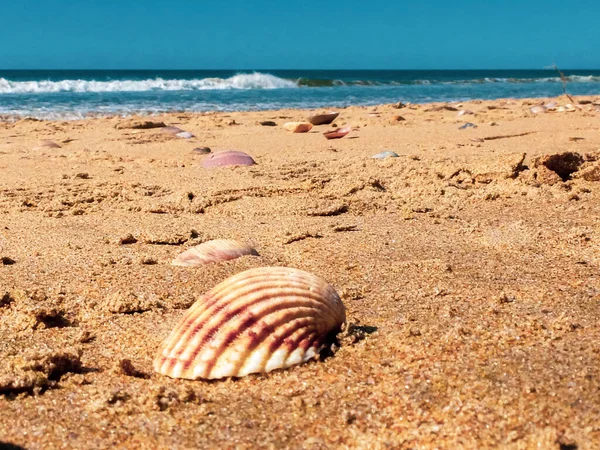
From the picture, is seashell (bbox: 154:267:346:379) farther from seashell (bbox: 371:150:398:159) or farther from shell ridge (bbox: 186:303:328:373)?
seashell (bbox: 371:150:398:159)

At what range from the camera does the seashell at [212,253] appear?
2.61 m

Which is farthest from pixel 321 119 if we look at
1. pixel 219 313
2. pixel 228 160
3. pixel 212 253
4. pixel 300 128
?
pixel 219 313

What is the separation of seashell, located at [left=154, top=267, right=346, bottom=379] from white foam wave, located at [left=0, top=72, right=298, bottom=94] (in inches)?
778

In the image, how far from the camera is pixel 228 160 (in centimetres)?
495

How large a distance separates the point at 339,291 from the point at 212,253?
0.60 meters

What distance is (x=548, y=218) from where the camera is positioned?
3.34m

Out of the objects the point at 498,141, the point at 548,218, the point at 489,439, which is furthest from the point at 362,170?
the point at 489,439

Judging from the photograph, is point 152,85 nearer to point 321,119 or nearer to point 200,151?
point 321,119

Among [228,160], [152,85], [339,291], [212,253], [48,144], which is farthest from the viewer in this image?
[152,85]

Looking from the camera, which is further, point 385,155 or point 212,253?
point 385,155

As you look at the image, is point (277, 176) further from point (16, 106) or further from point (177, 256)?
point (16, 106)

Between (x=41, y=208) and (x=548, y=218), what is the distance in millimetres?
2772

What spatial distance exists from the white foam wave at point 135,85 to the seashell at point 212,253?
1882 centimetres

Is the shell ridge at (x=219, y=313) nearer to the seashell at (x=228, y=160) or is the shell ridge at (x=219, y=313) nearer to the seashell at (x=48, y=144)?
the seashell at (x=228, y=160)
